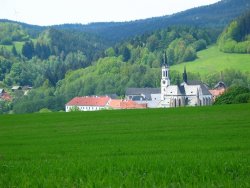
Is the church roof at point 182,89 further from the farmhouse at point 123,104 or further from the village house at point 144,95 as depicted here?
the village house at point 144,95

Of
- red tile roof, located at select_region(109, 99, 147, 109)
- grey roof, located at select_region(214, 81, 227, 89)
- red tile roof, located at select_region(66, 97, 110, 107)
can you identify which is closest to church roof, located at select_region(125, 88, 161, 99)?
grey roof, located at select_region(214, 81, 227, 89)

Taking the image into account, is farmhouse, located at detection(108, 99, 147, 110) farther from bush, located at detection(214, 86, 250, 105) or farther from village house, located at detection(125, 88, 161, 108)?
bush, located at detection(214, 86, 250, 105)

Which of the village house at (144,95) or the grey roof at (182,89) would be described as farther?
the village house at (144,95)

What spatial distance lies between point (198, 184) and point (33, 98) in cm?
18273

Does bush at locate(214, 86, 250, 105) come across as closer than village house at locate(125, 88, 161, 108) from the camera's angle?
Yes

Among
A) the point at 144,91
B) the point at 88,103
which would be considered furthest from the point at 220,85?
the point at 88,103

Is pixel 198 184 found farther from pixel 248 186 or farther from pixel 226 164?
pixel 226 164

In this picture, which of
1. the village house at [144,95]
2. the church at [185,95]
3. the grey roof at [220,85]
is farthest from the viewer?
the grey roof at [220,85]

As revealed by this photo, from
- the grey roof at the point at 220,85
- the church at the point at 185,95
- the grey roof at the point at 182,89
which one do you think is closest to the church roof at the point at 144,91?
the grey roof at the point at 220,85

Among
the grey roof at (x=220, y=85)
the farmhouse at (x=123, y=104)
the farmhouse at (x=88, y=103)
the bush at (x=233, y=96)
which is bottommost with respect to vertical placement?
the farmhouse at (x=88, y=103)

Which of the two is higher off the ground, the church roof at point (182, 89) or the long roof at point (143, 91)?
the church roof at point (182, 89)

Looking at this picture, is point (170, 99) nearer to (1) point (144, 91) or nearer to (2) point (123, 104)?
(2) point (123, 104)

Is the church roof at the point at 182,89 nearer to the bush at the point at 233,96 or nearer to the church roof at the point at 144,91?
the church roof at the point at 144,91

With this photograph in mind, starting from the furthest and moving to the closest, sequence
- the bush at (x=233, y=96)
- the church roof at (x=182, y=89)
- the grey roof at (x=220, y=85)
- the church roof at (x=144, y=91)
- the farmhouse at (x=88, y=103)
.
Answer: the church roof at (x=144, y=91), the grey roof at (x=220, y=85), the farmhouse at (x=88, y=103), the church roof at (x=182, y=89), the bush at (x=233, y=96)
